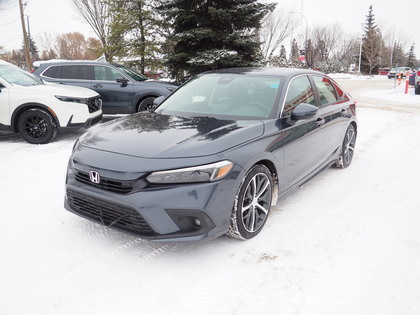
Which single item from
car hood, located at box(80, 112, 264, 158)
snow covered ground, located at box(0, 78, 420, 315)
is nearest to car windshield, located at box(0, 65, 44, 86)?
snow covered ground, located at box(0, 78, 420, 315)

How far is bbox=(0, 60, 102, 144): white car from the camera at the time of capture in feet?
22.0

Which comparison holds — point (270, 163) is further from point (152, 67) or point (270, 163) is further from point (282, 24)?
point (282, 24)

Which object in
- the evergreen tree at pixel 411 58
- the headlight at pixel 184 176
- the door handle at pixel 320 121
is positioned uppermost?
the evergreen tree at pixel 411 58

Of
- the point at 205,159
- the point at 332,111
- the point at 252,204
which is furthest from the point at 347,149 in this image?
the point at 205,159

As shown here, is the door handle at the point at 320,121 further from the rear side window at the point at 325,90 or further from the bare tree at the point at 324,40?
the bare tree at the point at 324,40

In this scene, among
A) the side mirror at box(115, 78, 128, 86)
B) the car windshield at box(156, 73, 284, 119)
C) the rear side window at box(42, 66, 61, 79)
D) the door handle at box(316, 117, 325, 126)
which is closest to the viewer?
the car windshield at box(156, 73, 284, 119)

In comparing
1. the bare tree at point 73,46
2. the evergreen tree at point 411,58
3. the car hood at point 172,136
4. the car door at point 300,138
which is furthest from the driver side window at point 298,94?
the evergreen tree at point 411,58

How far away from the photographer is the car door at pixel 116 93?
9180 millimetres

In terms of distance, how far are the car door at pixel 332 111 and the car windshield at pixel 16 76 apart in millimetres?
5839

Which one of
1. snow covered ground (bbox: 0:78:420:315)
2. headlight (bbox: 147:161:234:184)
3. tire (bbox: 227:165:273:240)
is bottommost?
snow covered ground (bbox: 0:78:420:315)

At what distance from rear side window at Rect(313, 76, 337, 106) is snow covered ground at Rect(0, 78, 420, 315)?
127 cm

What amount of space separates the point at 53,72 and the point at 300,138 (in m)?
7.84

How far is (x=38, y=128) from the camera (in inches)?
272

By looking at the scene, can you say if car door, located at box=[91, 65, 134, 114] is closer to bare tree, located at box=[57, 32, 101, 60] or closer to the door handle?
the door handle
